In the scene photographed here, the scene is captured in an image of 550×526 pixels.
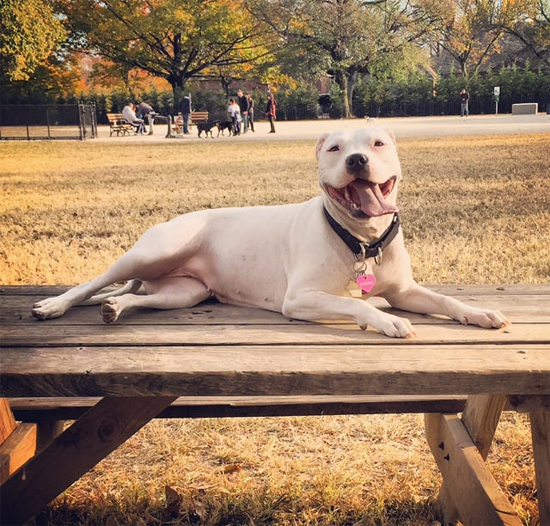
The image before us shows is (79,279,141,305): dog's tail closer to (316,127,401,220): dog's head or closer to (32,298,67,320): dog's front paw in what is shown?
(32,298,67,320): dog's front paw

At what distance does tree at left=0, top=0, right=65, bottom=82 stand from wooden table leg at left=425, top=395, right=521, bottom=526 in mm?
21011

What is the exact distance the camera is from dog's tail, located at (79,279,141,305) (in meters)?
2.67

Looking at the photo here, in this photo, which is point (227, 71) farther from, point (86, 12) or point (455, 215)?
point (455, 215)

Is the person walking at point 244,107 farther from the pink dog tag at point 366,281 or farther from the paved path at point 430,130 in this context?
the pink dog tag at point 366,281

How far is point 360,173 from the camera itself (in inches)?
86.7

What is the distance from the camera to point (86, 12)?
110 ft

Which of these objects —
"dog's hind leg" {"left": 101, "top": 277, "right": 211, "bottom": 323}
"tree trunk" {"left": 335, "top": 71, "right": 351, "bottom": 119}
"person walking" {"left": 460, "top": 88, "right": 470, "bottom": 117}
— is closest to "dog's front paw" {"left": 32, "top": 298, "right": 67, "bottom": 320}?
"dog's hind leg" {"left": 101, "top": 277, "right": 211, "bottom": 323}

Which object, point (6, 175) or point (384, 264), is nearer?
point (384, 264)

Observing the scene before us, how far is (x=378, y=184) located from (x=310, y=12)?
39.3 metres

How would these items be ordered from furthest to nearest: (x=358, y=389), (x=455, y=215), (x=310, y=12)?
(x=310, y=12) → (x=455, y=215) → (x=358, y=389)

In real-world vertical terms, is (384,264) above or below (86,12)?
below

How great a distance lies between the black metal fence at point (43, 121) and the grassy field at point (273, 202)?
11.3 metres

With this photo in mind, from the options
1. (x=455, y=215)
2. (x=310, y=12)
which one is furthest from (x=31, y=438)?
(x=310, y=12)

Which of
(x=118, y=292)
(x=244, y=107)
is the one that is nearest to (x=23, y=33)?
(x=244, y=107)
